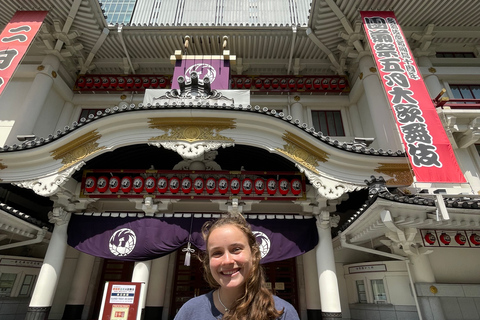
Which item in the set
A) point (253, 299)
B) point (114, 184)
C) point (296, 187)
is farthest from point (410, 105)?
point (114, 184)

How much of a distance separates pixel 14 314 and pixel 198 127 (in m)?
8.88

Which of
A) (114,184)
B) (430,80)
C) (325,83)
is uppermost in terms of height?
(325,83)

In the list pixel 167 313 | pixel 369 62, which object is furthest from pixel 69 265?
pixel 369 62

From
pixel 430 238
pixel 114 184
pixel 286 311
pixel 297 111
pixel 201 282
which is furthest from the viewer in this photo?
pixel 297 111

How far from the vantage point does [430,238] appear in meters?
6.27

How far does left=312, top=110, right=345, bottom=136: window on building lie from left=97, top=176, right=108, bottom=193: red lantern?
9.43m

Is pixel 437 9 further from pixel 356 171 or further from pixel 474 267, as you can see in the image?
pixel 474 267

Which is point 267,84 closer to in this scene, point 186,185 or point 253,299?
point 186,185

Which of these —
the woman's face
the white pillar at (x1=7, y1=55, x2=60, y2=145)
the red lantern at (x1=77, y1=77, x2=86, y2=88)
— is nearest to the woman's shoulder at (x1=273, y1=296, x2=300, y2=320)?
the woman's face

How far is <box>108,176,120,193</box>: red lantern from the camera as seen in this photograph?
332 inches

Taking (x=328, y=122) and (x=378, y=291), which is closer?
(x=378, y=291)

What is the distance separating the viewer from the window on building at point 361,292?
335 inches

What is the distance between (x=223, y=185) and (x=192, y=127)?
7.13ft

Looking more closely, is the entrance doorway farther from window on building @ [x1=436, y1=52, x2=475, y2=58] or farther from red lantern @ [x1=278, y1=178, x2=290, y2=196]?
window on building @ [x1=436, y1=52, x2=475, y2=58]
